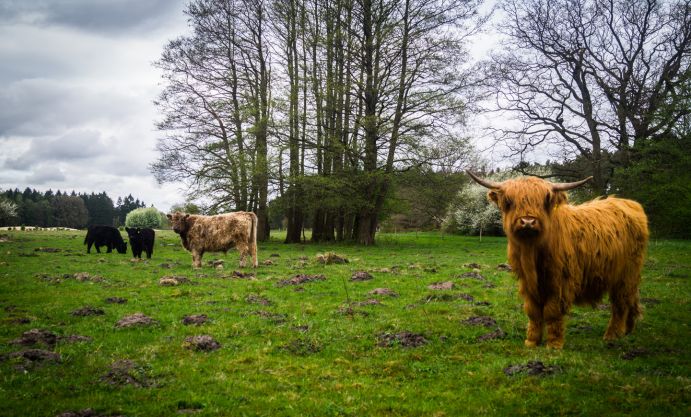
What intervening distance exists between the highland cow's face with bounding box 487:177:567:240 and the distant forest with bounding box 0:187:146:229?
274ft

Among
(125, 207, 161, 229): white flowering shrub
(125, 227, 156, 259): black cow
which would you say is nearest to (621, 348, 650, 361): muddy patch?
(125, 227, 156, 259): black cow

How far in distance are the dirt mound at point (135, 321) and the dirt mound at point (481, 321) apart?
5.72 m

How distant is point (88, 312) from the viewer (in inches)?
345

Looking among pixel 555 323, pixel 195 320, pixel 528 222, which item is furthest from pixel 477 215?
pixel 528 222

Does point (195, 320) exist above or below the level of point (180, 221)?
below

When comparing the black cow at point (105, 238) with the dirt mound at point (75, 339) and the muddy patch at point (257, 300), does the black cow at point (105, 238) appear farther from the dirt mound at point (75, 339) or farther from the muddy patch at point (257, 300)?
the dirt mound at point (75, 339)

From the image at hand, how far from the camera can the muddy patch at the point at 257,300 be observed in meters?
9.99

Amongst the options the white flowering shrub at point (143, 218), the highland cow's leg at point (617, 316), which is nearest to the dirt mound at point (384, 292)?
the highland cow's leg at point (617, 316)

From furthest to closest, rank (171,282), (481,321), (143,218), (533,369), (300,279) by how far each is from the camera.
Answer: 1. (143,218)
2. (300,279)
3. (171,282)
4. (481,321)
5. (533,369)

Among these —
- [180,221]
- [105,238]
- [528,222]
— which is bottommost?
[105,238]

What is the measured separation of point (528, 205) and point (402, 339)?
9.15ft

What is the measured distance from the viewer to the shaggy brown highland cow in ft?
21.0

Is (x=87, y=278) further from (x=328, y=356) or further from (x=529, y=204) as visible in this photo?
(x=529, y=204)

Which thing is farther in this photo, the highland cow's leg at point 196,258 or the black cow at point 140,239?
the black cow at point 140,239
